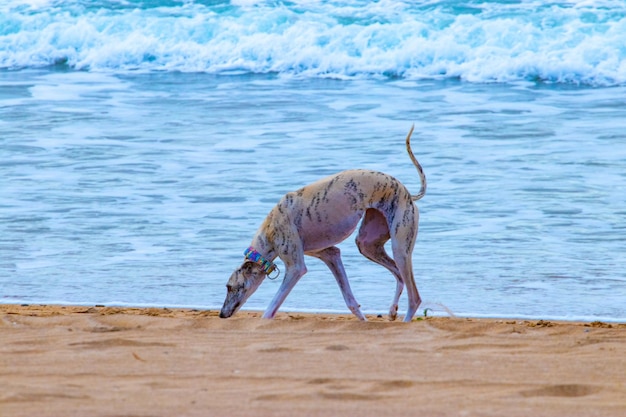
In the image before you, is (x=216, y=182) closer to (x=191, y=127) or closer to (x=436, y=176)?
(x=436, y=176)

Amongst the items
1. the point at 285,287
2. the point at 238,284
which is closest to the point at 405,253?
the point at 285,287

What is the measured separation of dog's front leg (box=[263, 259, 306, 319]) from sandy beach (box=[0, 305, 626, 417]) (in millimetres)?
282

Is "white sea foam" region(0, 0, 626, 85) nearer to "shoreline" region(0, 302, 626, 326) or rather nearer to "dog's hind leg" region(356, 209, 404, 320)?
"shoreline" region(0, 302, 626, 326)

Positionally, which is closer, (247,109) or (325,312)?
(325,312)

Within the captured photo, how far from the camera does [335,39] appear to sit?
21969mm

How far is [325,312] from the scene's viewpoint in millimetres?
7395

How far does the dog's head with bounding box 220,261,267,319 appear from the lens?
22.3ft

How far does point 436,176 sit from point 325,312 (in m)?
4.57

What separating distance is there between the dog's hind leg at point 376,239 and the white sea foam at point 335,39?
12594 millimetres

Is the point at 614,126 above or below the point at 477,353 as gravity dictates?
below

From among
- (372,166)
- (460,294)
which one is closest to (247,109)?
(372,166)

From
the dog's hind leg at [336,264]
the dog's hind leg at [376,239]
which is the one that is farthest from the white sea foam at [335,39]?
the dog's hind leg at [336,264]

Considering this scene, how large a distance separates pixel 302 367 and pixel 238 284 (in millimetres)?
1681

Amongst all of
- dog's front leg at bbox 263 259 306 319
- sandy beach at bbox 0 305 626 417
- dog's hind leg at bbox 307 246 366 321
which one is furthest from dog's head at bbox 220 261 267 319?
dog's hind leg at bbox 307 246 366 321
